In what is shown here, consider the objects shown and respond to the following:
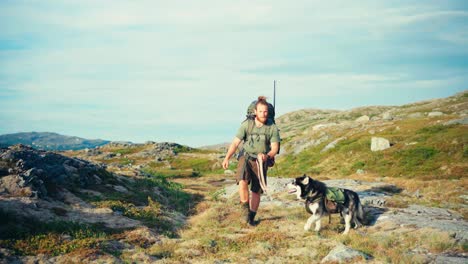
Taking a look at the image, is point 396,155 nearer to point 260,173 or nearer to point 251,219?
point 251,219

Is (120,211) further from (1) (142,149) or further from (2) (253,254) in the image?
(1) (142,149)

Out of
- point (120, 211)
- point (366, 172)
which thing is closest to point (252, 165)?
point (120, 211)

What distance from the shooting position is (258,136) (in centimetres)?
1239

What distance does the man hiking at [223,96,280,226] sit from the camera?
12305mm

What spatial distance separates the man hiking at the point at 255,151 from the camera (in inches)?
484

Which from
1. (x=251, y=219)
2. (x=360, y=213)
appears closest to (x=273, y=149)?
(x=251, y=219)

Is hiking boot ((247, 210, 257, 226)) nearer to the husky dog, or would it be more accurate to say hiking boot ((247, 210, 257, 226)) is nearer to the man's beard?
the husky dog

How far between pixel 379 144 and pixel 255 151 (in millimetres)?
34023

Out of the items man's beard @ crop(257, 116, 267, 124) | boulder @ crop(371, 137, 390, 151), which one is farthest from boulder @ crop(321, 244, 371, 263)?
boulder @ crop(371, 137, 390, 151)

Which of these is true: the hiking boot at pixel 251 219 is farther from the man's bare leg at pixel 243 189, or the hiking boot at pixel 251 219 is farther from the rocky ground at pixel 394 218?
the rocky ground at pixel 394 218

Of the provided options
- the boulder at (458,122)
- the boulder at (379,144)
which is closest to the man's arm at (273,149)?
the boulder at (379,144)

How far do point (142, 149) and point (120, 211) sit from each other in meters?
83.3

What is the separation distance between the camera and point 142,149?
95.2 meters

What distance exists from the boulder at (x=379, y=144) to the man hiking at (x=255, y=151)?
33.1m
